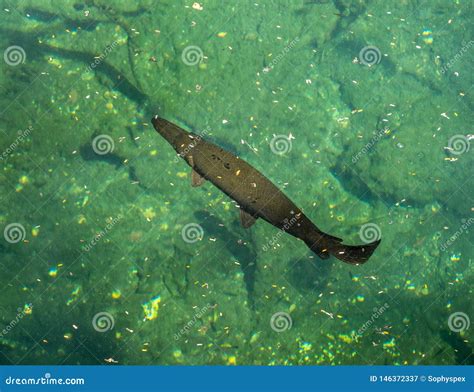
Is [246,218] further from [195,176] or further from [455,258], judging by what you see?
[455,258]

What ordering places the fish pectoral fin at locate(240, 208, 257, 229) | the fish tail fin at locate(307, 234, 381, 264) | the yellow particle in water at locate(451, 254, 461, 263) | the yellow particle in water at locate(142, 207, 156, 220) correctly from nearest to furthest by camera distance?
the fish tail fin at locate(307, 234, 381, 264), the fish pectoral fin at locate(240, 208, 257, 229), the yellow particle in water at locate(142, 207, 156, 220), the yellow particle in water at locate(451, 254, 461, 263)

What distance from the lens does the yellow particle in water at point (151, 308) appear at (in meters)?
9.95

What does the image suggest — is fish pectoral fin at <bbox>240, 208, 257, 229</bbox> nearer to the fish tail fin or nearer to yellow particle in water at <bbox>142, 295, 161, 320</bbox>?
the fish tail fin

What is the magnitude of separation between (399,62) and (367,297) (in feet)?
24.6

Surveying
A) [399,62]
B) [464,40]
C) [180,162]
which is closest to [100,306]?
[180,162]

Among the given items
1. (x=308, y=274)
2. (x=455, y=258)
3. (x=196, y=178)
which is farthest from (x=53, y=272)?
(x=455, y=258)

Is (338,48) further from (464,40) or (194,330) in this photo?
(194,330)

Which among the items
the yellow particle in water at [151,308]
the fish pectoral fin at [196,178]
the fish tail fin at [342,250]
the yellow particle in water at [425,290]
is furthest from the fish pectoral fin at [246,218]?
the yellow particle in water at [425,290]

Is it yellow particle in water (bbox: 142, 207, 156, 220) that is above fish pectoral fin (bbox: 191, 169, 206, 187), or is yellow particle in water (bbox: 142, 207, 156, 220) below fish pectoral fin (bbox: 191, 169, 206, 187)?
below

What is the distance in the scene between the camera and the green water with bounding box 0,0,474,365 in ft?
32.9

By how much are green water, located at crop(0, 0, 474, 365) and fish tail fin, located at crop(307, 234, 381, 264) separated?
3460 millimetres

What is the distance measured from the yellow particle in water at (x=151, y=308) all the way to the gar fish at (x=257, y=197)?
400 centimetres

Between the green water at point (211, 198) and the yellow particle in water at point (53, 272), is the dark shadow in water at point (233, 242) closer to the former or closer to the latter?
the green water at point (211, 198)

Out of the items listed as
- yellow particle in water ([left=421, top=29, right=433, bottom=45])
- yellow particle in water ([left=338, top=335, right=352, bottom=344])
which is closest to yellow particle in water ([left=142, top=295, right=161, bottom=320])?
yellow particle in water ([left=338, top=335, right=352, bottom=344])
